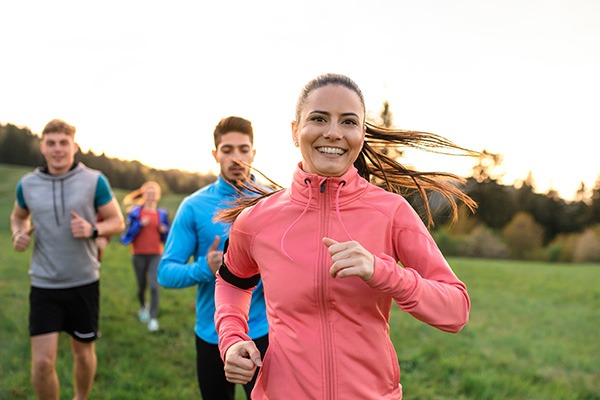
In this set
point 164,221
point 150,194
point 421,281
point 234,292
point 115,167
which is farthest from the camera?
point 115,167

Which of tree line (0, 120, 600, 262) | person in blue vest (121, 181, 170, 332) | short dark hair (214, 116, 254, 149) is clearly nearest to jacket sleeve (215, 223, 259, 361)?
short dark hair (214, 116, 254, 149)

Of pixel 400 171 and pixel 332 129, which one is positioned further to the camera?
pixel 400 171

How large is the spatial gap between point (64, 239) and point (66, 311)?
59 cm

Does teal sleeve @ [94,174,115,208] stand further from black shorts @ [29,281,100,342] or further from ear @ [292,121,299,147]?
ear @ [292,121,299,147]

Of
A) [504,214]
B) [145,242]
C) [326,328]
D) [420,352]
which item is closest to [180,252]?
[326,328]

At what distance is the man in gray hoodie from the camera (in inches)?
185

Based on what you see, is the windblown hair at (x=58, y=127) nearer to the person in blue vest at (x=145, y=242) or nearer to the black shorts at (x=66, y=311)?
the black shorts at (x=66, y=311)

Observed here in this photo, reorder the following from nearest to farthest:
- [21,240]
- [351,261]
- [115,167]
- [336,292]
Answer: [351,261], [336,292], [21,240], [115,167]

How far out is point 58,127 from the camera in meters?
4.79

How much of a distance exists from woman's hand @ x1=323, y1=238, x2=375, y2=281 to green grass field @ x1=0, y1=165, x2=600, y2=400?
4.18 meters

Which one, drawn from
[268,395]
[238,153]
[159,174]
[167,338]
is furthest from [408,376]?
[159,174]

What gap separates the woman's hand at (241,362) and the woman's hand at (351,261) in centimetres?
52

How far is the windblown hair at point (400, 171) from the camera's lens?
8.59 ft

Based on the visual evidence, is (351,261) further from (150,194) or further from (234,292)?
(150,194)
